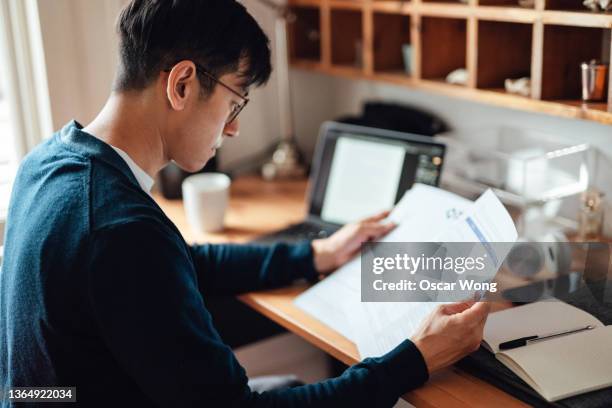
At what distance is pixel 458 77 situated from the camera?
176cm

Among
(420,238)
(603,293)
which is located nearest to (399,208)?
(420,238)

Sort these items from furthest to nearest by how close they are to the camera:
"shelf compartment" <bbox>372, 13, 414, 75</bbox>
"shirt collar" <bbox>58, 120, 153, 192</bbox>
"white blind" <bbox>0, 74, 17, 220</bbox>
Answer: "shelf compartment" <bbox>372, 13, 414, 75</bbox> → "white blind" <bbox>0, 74, 17, 220</bbox> → "shirt collar" <bbox>58, 120, 153, 192</bbox>

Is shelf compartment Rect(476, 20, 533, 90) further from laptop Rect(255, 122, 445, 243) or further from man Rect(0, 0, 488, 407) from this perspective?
man Rect(0, 0, 488, 407)

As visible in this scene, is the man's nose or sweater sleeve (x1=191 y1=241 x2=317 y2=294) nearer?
the man's nose

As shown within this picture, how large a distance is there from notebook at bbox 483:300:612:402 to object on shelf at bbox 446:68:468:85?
637 mm

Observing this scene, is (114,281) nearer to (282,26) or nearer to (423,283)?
(423,283)

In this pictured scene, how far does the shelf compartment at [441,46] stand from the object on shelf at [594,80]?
43 cm

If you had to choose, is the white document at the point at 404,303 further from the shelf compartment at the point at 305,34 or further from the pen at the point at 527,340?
the shelf compartment at the point at 305,34

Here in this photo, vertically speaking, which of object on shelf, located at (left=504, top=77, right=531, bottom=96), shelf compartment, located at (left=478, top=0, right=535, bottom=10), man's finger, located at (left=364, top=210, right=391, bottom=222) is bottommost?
man's finger, located at (left=364, top=210, right=391, bottom=222)

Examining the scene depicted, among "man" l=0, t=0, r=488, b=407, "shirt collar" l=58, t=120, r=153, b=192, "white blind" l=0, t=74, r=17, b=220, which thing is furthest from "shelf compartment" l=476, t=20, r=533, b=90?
"white blind" l=0, t=74, r=17, b=220

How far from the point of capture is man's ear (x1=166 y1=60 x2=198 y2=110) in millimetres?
1131

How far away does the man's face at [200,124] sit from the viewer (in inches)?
46.9

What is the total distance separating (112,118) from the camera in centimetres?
117

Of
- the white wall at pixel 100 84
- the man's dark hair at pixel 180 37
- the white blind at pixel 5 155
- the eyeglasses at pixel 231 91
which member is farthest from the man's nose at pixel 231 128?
the white blind at pixel 5 155
